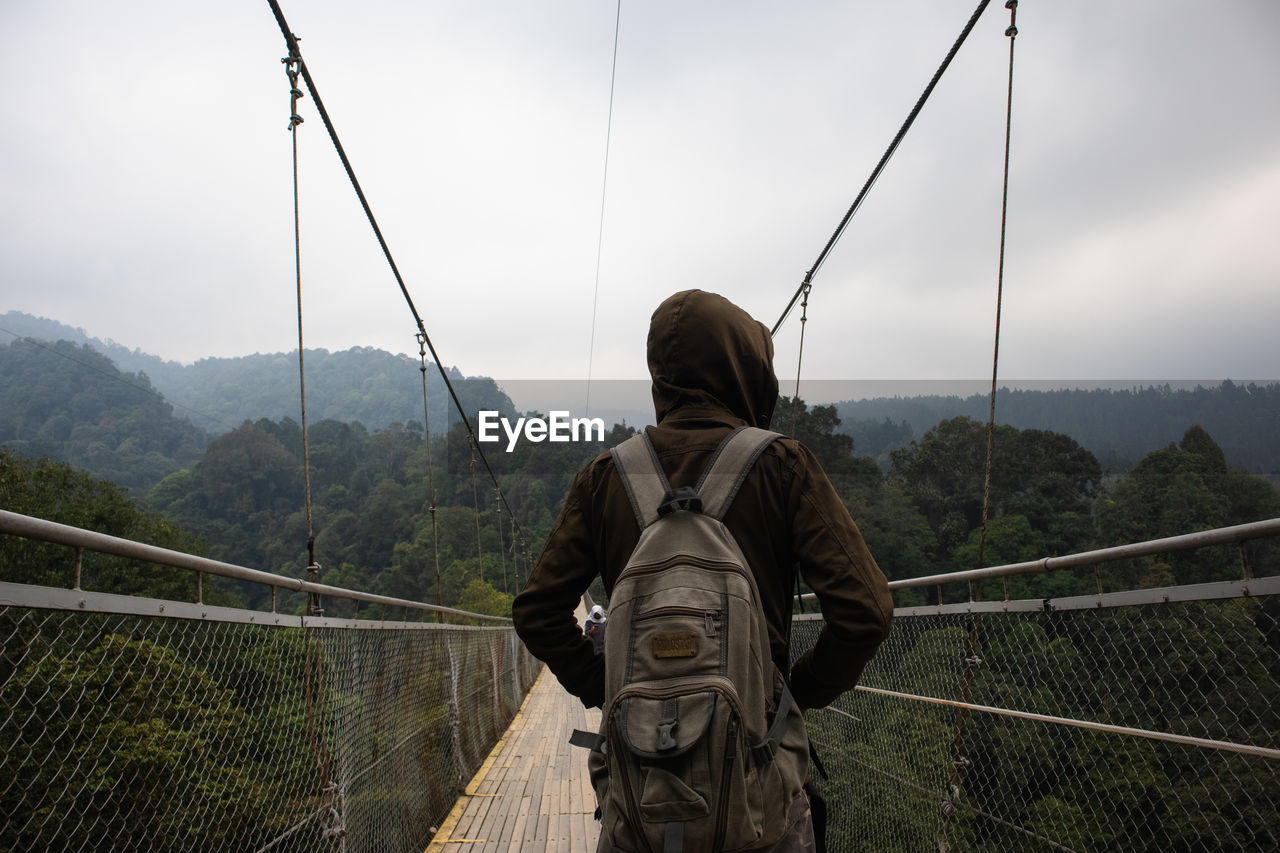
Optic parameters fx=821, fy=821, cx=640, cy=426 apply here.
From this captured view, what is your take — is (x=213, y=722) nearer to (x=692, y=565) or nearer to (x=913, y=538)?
(x=692, y=565)

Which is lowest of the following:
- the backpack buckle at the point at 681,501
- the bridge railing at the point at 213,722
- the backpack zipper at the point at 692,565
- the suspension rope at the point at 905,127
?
the bridge railing at the point at 213,722

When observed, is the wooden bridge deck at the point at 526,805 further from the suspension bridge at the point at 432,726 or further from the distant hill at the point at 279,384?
the distant hill at the point at 279,384

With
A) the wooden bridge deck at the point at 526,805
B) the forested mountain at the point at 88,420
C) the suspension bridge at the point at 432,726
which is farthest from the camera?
the forested mountain at the point at 88,420

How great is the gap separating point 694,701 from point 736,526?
274 mm

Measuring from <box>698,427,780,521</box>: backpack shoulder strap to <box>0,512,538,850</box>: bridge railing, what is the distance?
0.87 meters

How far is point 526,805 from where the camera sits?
4.12 metres

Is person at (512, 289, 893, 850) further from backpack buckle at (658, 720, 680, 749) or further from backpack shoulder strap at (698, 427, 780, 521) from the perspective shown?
backpack buckle at (658, 720, 680, 749)

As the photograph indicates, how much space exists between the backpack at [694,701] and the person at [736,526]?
65 millimetres

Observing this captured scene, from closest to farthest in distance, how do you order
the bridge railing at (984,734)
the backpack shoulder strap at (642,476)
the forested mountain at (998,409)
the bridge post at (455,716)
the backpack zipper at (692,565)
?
the backpack zipper at (692,565) → the backpack shoulder strap at (642,476) → the bridge railing at (984,734) → the bridge post at (455,716) → the forested mountain at (998,409)

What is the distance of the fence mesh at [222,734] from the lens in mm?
1285

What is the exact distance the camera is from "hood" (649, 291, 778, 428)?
4.51 feet

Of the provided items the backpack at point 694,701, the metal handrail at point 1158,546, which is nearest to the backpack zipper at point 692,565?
the backpack at point 694,701

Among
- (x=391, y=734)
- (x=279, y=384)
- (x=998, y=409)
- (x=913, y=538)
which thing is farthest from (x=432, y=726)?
(x=279, y=384)

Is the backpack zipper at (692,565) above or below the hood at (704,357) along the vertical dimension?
below
